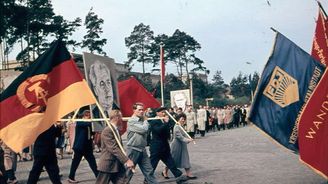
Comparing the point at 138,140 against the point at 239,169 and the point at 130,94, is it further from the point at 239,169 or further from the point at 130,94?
the point at 239,169

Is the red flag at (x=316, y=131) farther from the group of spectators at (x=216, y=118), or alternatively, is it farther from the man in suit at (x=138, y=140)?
the group of spectators at (x=216, y=118)

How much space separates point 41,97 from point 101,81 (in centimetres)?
144

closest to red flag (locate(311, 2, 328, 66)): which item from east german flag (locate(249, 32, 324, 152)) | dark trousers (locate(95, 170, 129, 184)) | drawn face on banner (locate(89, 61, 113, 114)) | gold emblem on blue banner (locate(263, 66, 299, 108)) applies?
east german flag (locate(249, 32, 324, 152))

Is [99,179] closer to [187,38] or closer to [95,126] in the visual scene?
[95,126]

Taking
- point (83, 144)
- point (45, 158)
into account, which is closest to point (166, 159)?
point (83, 144)

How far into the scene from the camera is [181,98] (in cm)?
2566

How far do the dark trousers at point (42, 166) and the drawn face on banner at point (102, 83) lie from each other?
160 centimetres

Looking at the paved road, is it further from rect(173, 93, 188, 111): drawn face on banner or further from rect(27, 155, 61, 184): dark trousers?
rect(173, 93, 188, 111): drawn face on banner

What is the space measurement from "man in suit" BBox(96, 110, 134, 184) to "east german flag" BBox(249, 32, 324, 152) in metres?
2.04

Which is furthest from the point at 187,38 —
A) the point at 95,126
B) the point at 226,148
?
the point at 95,126

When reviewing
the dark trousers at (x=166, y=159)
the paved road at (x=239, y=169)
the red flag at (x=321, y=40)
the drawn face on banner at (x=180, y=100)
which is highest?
the red flag at (x=321, y=40)

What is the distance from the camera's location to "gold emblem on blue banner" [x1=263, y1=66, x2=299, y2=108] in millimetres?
7340

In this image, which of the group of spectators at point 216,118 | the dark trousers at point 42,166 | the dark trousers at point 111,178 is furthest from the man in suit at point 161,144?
the group of spectators at point 216,118

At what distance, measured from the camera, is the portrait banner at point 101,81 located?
26.2 ft
